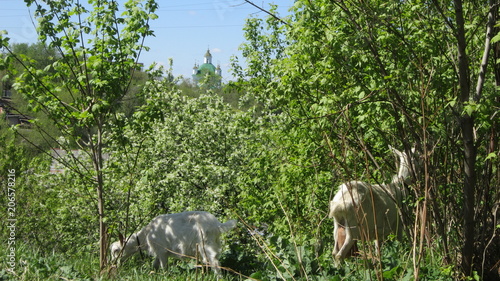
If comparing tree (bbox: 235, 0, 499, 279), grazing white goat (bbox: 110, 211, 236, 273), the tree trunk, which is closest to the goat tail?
grazing white goat (bbox: 110, 211, 236, 273)

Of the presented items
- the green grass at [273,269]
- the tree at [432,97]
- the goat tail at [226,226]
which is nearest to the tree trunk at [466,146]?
the tree at [432,97]

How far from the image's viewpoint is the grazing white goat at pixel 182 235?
27.9ft

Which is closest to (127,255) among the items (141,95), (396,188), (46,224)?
(141,95)

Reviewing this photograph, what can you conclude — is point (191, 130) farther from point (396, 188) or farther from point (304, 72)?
point (396, 188)

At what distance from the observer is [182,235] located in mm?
8758

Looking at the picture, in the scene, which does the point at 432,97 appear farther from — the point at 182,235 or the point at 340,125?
the point at 182,235

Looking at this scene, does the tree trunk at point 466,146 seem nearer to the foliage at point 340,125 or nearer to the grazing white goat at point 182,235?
the foliage at point 340,125

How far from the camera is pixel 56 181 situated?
71.2 feet

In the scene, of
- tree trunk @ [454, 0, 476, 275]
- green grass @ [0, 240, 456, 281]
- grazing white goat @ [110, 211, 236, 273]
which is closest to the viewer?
tree trunk @ [454, 0, 476, 275]

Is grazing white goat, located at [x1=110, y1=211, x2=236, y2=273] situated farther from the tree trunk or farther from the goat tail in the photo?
the tree trunk

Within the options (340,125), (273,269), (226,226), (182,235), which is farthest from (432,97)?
(182,235)

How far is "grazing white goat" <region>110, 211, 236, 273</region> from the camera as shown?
8492mm

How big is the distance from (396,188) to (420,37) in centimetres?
177

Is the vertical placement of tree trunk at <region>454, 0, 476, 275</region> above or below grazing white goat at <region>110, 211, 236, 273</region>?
above
